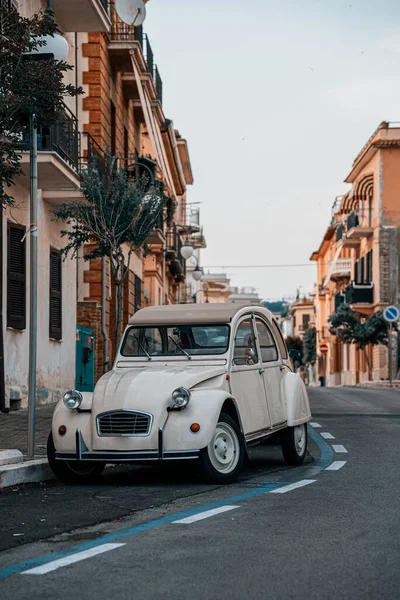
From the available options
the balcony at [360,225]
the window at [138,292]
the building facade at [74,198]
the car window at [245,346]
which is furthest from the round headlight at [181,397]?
the balcony at [360,225]

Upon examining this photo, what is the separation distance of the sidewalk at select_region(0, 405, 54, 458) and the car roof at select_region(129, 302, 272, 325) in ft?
6.37

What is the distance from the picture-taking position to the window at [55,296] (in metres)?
22.8

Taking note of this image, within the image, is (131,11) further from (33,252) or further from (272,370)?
(272,370)

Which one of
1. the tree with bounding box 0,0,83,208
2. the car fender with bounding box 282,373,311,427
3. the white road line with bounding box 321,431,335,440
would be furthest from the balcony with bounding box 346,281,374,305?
the tree with bounding box 0,0,83,208

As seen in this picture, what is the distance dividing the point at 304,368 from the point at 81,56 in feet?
315

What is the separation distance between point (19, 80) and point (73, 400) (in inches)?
133

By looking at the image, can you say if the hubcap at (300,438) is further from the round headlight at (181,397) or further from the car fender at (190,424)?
the round headlight at (181,397)

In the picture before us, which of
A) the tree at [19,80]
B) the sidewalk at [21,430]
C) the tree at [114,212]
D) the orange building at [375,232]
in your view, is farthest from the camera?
the orange building at [375,232]

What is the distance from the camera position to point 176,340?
40.0ft

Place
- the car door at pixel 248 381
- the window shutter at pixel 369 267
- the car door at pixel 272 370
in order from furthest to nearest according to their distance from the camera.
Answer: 1. the window shutter at pixel 369 267
2. the car door at pixel 272 370
3. the car door at pixel 248 381

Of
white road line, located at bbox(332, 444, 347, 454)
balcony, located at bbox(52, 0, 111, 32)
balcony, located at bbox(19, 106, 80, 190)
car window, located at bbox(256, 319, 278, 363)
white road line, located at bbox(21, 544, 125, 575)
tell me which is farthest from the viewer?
balcony, located at bbox(52, 0, 111, 32)

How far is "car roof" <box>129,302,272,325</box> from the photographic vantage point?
40.2ft

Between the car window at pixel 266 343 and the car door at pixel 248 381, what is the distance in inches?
7.0

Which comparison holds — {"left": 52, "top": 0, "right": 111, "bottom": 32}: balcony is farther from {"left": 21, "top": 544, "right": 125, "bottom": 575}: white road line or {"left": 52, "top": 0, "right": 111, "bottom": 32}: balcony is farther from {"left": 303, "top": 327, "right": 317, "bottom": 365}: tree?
{"left": 303, "top": 327, "right": 317, "bottom": 365}: tree
